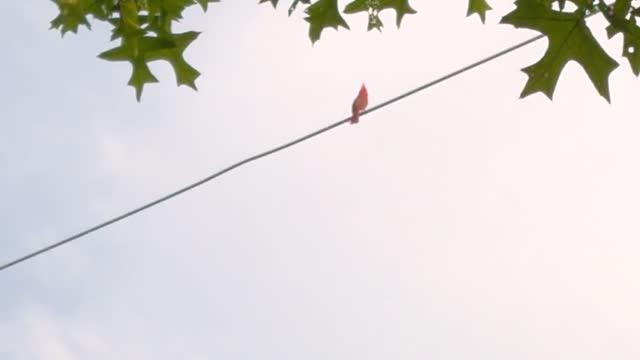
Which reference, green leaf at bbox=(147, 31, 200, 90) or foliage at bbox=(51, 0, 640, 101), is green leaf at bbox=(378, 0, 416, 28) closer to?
foliage at bbox=(51, 0, 640, 101)

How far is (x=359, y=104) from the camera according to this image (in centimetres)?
495

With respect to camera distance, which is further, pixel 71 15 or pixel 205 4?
pixel 71 15

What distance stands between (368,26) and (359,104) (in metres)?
0.87

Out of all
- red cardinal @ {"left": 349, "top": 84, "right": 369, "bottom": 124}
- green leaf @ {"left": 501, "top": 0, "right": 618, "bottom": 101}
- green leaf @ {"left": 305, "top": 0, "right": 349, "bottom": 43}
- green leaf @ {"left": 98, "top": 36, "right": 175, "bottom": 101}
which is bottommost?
green leaf @ {"left": 501, "top": 0, "right": 618, "bottom": 101}

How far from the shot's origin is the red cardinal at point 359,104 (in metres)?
4.89

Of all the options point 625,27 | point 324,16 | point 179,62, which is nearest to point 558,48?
point 625,27

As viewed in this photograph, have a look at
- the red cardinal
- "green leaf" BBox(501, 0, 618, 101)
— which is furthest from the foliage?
the red cardinal

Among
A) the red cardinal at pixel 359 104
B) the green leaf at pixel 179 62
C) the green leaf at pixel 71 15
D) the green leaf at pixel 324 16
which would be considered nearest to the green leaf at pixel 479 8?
the green leaf at pixel 324 16

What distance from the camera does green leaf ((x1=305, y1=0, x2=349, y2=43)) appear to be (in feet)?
12.5

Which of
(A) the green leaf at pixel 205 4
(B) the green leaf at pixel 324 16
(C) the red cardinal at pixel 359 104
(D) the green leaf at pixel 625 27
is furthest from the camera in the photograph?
(C) the red cardinal at pixel 359 104

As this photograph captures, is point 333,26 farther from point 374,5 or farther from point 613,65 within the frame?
point 613,65

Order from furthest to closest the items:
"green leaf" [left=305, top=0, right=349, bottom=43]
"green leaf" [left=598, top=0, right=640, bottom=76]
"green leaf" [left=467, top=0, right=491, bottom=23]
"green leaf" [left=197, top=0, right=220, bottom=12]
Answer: "green leaf" [left=467, top=0, right=491, bottom=23], "green leaf" [left=197, top=0, right=220, bottom=12], "green leaf" [left=305, top=0, right=349, bottom=43], "green leaf" [left=598, top=0, right=640, bottom=76]

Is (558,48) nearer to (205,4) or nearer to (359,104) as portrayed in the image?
(205,4)

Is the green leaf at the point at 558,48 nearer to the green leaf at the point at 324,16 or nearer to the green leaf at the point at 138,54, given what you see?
the green leaf at the point at 324,16
